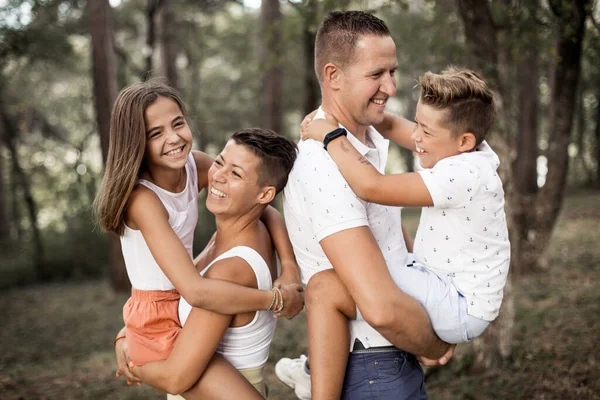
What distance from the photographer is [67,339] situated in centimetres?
923

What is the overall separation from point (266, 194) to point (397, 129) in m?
0.99

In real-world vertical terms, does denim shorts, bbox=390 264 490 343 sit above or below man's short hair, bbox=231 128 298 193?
below

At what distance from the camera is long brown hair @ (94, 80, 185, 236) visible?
2752 millimetres

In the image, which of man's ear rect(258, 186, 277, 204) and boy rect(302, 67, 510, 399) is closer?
boy rect(302, 67, 510, 399)

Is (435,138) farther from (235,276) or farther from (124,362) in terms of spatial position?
(124,362)

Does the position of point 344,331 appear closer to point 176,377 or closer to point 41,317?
point 176,377

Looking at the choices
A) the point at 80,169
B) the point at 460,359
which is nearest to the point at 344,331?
the point at 460,359

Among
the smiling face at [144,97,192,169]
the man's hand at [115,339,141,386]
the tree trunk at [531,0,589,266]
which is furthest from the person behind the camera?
the tree trunk at [531,0,589,266]

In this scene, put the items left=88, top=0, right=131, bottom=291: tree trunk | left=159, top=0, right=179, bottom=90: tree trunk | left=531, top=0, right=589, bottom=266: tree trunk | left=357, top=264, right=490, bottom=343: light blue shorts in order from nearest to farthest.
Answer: left=357, top=264, right=490, bottom=343: light blue shorts
left=531, top=0, right=589, bottom=266: tree trunk
left=88, top=0, right=131, bottom=291: tree trunk
left=159, top=0, right=179, bottom=90: tree trunk

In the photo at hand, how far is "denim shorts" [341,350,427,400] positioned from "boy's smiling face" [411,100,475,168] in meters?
0.89

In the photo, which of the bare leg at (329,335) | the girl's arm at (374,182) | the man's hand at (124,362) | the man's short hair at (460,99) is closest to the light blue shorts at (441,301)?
the bare leg at (329,335)

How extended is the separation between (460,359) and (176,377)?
12.3 feet

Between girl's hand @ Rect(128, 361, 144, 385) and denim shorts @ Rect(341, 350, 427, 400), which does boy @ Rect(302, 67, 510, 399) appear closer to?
denim shorts @ Rect(341, 350, 427, 400)

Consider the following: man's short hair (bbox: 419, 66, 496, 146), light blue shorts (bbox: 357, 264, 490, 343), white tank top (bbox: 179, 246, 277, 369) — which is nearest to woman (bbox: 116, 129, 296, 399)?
white tank top (bbox: 179, 246, 277, 369)
